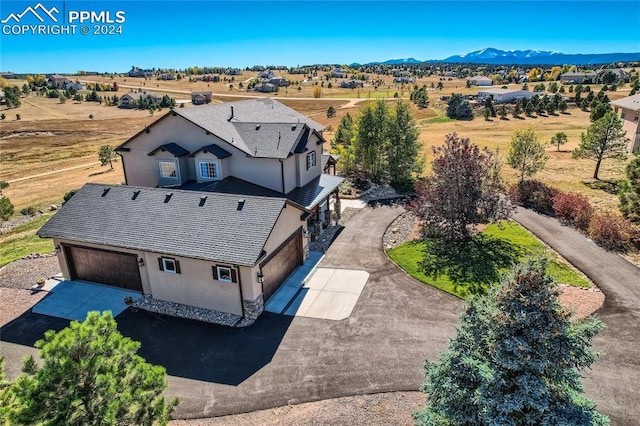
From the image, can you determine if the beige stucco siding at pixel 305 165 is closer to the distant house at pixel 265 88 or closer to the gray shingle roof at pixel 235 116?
the gray shingle roof at pixel 235 116

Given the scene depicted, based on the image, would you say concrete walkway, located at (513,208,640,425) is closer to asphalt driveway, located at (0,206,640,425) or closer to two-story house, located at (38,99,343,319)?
asphalt driveway, located at (0,206,640,425)

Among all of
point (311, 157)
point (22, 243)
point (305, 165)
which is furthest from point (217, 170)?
point (22, 243)

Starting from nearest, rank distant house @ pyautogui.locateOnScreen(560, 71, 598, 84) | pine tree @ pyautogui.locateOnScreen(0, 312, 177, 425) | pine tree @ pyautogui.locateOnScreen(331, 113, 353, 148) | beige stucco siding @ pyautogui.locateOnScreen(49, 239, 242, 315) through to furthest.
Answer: pine tree @ pyautogui.locateOnScreen(0, 312, 177, 425), beige stucco siding @ pyautogui.locateOnScreen(49, 239, 242, 315), pine tree @ pyautogui.locateOnScreen(331, 113, 353, 148), distant house @ pyautogui.locateOnScreen(560, 71, 598, 84)

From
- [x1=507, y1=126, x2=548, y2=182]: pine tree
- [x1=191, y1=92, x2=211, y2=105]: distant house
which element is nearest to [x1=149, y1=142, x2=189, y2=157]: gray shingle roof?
[x1=507, y1=126, x2=548, y2=182]: pine tree

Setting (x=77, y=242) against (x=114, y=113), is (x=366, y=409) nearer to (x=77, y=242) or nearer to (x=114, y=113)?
(x=77, y=242)

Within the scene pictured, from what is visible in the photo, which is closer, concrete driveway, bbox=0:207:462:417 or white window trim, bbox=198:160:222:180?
concrete driveway, bbox=0:207:462:417

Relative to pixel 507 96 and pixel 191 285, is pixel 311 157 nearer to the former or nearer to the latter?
pixel 191 285
